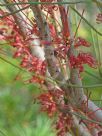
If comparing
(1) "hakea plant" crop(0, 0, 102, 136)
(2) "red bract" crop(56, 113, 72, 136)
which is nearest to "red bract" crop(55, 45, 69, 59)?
(1) "hakea plant" crop(0, 0, 102, 136)

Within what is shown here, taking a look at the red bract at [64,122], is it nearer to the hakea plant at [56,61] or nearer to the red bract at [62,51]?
the hakea plant at [56,61]

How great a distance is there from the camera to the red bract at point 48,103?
890 millimetres

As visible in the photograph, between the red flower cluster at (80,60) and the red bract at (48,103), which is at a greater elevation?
the red flower cluster at (80,60)

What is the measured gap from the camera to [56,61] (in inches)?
33.8

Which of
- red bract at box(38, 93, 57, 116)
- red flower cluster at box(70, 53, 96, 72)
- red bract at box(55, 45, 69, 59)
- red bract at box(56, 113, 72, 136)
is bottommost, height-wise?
red bract at box(56, 113, 72, 136)

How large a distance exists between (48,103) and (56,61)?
0.09 metres

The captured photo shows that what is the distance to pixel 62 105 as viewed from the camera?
2.91 ft

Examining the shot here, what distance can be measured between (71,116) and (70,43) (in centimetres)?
14

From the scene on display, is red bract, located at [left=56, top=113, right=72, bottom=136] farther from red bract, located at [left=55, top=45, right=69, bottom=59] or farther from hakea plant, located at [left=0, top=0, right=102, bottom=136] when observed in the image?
red bract, located at [left=55, top=45, right=69, bottom=59]

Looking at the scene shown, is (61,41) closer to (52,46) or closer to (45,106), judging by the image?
(52,46)

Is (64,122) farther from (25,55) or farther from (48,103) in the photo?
(25,55)

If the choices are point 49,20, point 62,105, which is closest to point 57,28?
point 49,20

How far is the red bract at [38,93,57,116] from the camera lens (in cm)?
89

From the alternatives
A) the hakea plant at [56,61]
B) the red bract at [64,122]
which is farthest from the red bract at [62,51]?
the red bract at [64,122]
